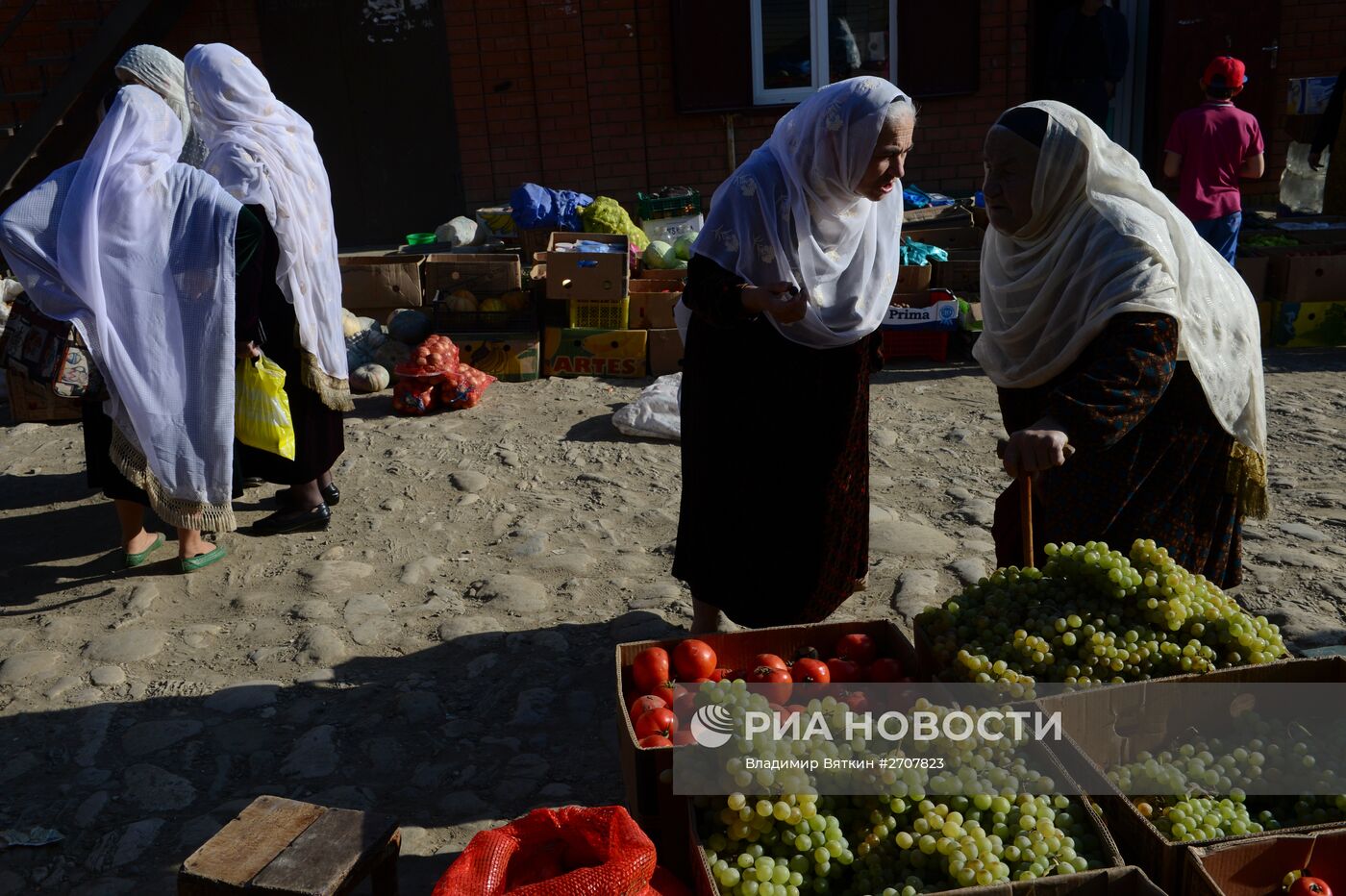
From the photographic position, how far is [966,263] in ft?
27.2

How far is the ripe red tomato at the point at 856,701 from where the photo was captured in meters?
2.53

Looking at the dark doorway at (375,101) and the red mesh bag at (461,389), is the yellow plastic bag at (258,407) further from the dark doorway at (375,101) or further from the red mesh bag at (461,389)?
the dark doorway at (375,101)

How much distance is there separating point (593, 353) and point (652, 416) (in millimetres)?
1445

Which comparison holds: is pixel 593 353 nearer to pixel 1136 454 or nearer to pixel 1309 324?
pixel 1309 324

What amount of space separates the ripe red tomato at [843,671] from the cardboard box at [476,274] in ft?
17.8

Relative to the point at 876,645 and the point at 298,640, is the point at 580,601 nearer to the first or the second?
the point at 298,640

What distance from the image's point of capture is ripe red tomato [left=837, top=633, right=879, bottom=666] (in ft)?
9.59

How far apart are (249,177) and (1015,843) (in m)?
3.98

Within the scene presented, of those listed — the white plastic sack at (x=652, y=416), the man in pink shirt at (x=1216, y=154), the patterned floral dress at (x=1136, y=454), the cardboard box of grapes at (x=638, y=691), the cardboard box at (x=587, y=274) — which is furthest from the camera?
the man in pink shirt at (x=1216, y=154)

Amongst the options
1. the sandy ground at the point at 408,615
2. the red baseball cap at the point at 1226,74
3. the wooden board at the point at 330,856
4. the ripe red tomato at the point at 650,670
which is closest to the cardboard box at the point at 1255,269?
the red baseball cap at the point at 1226,74

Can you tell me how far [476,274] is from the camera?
7.84 meters

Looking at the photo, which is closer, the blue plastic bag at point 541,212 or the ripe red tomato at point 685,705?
the ripe red tomato at point 685,705

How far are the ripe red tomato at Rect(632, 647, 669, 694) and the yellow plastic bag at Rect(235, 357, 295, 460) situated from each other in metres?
2.55

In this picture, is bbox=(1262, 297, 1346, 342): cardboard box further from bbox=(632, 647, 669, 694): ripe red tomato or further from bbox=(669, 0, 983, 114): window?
bbox=(632, 647, 669, 694): ripe red tomato
